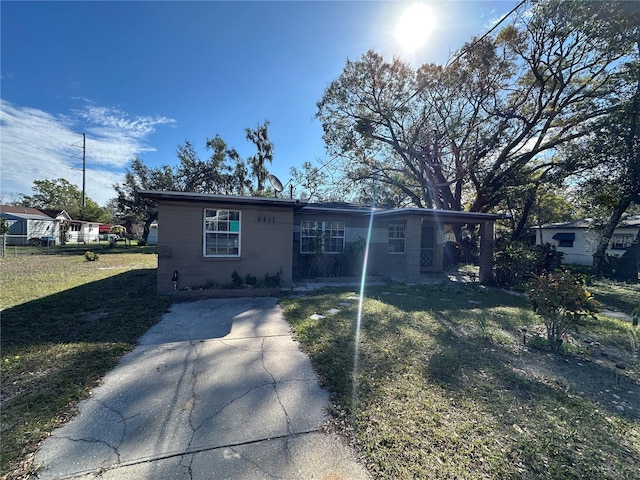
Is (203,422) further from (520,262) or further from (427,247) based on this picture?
(427,247)

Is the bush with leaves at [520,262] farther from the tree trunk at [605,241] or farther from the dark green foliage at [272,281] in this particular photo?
the dark green foliage at [272,281]

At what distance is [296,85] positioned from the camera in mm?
11383

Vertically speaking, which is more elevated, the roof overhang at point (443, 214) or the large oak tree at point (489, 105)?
the large oak tree at point (489, 105)

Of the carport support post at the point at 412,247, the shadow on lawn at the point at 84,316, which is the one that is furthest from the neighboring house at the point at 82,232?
the carport support post at the point at 412,247

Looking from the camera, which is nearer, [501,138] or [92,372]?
[92,372]

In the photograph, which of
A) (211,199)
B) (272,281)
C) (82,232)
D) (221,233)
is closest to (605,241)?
(272,281)

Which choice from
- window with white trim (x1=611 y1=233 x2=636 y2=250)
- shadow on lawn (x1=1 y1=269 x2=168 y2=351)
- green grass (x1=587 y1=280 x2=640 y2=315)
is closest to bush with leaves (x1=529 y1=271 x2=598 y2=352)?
green grass (x1=587 y1=280 x2=640 y2=315)

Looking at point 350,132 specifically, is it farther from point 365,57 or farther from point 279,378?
point 279,378

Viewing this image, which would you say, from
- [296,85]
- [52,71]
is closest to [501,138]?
[296,85]

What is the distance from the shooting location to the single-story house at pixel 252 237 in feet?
23.6

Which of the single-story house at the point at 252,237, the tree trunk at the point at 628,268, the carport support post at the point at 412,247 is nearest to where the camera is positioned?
the single-story house at the point at 252,237

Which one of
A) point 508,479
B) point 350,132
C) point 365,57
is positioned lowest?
point 508,479

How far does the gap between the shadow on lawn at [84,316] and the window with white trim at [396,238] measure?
335 inches

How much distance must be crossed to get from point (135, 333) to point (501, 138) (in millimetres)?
17699
